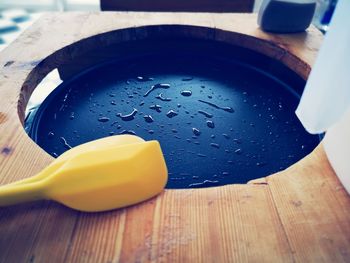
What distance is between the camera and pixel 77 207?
0.56m

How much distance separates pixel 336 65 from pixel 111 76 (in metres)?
0.88

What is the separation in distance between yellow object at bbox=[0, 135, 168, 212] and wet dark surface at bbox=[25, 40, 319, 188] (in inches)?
9.4

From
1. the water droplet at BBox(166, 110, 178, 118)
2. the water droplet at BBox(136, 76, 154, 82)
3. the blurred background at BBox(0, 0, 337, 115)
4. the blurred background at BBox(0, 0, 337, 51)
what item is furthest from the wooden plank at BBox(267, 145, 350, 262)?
the blurred background at BBox(0, 0, 337, 51)

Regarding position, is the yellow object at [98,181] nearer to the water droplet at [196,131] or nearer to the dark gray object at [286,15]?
the water droplet at [196,131]

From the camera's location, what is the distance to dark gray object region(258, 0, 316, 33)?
1.13m

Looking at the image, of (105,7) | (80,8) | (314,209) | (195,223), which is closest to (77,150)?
(195,223)

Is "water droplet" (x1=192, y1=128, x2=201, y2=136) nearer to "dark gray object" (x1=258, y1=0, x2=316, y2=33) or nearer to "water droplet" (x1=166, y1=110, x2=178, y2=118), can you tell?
"water droplet" (x1=166, y1=110, x2=178, y2=118)

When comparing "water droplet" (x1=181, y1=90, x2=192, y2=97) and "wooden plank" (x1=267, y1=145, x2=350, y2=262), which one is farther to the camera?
"water droplet" (x1=181, y1=90, x2=192, y2=97)

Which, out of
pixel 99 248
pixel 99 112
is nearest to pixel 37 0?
pixel 99 112

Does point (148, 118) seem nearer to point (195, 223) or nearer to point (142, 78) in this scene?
point (142, 78)

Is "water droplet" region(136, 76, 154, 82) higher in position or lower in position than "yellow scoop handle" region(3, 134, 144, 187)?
lower

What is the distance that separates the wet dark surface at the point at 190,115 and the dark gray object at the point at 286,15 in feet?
0.68

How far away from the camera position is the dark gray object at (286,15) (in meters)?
1.13

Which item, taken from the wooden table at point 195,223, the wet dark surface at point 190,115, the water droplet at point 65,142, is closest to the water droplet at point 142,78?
the wet dark surface at point 190,115
